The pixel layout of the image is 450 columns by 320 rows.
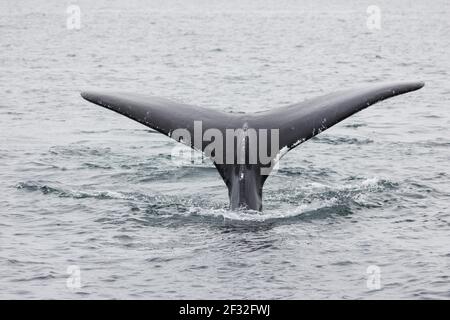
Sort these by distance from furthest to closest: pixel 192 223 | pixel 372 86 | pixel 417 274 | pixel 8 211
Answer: pixel 8 211
pixel 192 223
pixel 372 86
pixel 417 274

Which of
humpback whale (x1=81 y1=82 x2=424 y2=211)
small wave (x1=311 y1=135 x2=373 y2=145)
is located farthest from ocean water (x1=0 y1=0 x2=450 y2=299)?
humpback whale (x1=81 y1=82 x2=424 y2=211)

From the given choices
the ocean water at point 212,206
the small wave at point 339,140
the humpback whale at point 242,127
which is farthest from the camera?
the small wave at point 339,140

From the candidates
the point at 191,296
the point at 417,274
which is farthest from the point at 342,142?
the point at 191,296

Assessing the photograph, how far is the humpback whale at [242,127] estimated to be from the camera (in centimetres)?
1036

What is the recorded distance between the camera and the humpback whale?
408 inches

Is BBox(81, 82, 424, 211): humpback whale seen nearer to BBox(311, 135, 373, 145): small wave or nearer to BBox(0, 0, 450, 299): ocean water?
BBox(0, 0, 450, 299): ocean water

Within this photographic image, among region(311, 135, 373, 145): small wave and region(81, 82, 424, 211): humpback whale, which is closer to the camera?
region(81, 82, 424, 211): humpback whale

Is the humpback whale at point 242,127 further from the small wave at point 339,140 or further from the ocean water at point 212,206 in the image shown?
the small wave at point 339,140

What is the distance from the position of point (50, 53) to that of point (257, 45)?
36.6 ft

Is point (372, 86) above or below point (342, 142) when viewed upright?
above

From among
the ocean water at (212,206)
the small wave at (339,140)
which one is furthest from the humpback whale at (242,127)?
the small wave at (339,140)

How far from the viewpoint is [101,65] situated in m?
35.7

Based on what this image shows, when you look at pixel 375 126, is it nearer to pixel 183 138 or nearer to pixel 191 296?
pixel 183 138

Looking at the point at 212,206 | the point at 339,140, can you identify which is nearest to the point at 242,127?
the point at 212,206
